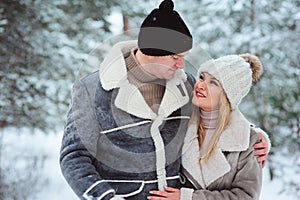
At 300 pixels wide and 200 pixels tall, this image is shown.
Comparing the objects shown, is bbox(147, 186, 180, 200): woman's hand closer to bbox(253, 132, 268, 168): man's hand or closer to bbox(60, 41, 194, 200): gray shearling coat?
bbox(60, 41, 194, 200): gray shearling coat

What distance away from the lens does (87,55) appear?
2133 mm

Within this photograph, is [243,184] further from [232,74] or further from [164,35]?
[164,35]

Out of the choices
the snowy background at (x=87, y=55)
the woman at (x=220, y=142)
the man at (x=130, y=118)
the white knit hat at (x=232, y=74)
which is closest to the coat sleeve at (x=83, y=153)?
the man at (x=130, y=118)

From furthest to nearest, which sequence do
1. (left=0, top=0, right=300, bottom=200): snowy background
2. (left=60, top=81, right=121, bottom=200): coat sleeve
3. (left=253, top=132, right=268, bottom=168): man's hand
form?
1. (left=0, top=0, right=300, bottom=200): snowy background
2. (left=253, top=132, right=268, bottom=168): man's hand
3. (left=60, top=81, right=121, bottom=200): coat sleeve

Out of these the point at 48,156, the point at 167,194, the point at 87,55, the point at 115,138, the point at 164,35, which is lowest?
the point at 48,156

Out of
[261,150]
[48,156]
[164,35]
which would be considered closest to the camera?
[164,35]

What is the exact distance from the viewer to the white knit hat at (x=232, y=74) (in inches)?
37.3

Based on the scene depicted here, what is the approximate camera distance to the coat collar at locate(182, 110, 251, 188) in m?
0.96

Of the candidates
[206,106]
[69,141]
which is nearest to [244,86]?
[206,106]

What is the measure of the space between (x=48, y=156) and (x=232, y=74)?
4.88ft

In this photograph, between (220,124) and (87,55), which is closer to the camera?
(220,124)

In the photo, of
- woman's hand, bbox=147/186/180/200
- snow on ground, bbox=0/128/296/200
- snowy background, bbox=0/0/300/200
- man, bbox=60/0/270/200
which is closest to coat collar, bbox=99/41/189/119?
man, bbox=60/0/270/200

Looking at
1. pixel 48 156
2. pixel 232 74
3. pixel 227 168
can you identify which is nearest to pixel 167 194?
pixel 227 168

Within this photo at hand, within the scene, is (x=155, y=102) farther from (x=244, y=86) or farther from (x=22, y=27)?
(x=22, y=27)
